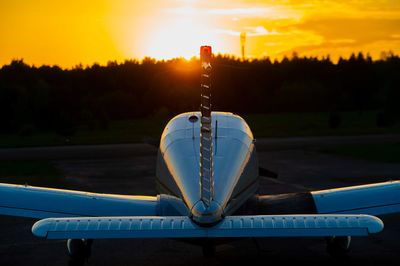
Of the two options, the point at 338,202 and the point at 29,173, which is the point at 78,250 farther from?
the point at 29,173

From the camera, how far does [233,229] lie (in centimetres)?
598

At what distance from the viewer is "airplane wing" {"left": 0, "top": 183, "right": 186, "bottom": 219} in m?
8.39

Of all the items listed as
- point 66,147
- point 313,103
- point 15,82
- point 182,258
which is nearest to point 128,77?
point 15,82

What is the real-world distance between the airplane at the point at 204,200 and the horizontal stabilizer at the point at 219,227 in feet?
0.04

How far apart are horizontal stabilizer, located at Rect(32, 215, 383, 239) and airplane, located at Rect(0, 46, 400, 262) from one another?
0.01 metres

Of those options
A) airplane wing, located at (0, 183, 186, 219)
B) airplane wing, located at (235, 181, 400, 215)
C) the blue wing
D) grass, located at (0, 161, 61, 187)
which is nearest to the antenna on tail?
airplane wing, located at (0, 183, 186, 219)

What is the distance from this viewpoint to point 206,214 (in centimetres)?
627

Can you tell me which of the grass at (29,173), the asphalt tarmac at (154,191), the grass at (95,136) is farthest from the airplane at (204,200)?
the grass at (95,136)

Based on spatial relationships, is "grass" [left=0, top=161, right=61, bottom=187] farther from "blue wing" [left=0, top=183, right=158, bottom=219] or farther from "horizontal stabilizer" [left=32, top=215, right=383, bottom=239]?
"horizontal stabilizer" [left=32, top=215, right=383, bottom=239]

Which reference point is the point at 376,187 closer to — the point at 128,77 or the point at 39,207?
the point at 39,207

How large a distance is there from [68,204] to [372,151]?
24682mm

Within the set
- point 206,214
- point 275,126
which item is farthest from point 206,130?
point 275,126

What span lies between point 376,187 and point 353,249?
1.74 m

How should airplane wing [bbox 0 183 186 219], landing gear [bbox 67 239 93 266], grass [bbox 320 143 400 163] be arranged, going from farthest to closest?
grass [bbox 320 143 400 163], airplane wing [bbox 0 183 186 219], landing gear [bbox 67 239 93 266]
